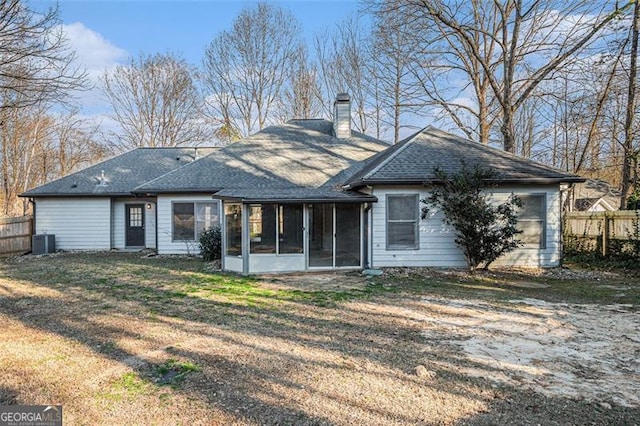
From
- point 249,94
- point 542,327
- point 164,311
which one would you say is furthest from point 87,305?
point 249,94

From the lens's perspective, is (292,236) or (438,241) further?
(438,241)

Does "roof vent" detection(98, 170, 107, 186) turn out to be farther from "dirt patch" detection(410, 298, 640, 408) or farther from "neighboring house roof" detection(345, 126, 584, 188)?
"dirt patch" detection(410, 298, 640, 408)

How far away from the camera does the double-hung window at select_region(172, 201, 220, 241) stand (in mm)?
14961

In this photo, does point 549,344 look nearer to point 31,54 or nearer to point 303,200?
point 303,200

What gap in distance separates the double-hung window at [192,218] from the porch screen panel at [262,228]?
4557 mm

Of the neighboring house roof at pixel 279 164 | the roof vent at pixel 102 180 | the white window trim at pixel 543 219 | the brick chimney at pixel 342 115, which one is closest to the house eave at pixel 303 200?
the neighboring house roof at pixel 279 164

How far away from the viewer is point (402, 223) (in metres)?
11.4

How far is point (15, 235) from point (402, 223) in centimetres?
1525

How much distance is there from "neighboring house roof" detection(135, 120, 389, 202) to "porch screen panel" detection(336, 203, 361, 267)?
794 mm

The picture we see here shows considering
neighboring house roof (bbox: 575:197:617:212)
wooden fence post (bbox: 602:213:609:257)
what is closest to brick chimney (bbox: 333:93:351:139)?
wooden fence post (bbox: 602:213:609:257)

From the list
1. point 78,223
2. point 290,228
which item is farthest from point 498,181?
point 78,223

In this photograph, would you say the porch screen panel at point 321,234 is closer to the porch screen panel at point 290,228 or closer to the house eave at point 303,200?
the porch screen panel at point 290,228

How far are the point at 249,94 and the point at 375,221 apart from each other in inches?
782

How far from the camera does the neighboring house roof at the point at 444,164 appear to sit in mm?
11016
